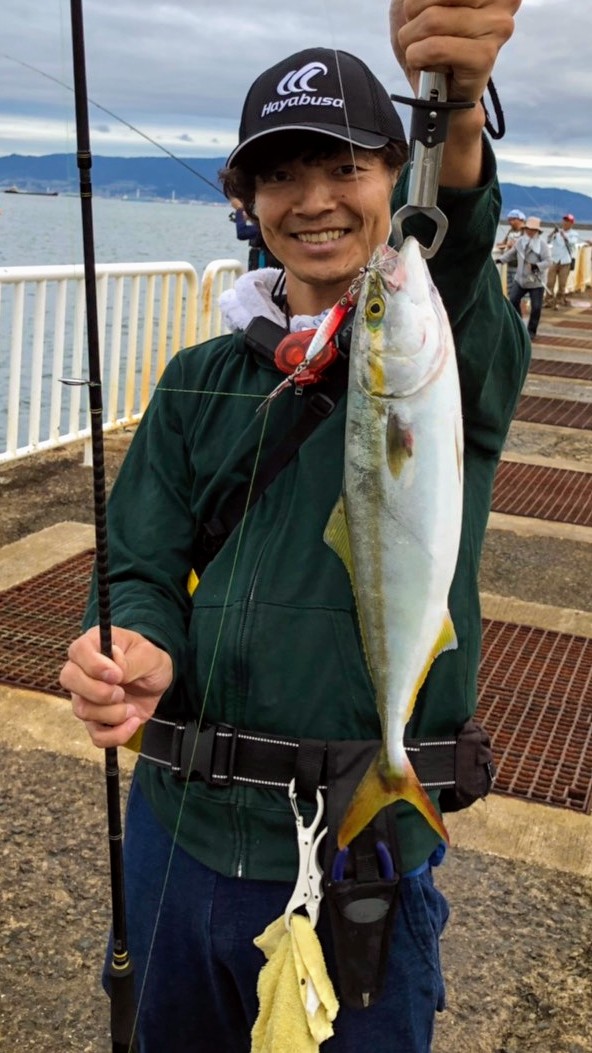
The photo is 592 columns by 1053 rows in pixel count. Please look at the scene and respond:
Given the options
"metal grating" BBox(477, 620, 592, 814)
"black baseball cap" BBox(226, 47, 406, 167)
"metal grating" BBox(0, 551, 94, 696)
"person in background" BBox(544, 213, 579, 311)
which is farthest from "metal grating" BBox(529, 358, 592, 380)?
"black baseball cap" BBox(226, 47, 406, 167)

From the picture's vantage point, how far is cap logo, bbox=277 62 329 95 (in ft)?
6.74

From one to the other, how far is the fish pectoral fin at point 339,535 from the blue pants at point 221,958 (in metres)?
0.62

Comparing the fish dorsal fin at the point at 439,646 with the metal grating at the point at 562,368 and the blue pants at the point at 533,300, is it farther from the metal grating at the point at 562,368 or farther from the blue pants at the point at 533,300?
the blue pants at the point at 533,300

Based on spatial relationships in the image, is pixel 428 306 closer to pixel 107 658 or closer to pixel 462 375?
pixel 462 375

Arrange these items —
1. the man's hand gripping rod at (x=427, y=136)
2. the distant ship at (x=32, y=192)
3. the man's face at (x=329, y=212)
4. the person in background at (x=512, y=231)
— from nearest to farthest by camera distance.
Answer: the man's hand gripping rod at (x=427, y=136) → the man's face at (x=329, y=212) → the distant ship at (x=32, y=192) → the person in background at (x=512, y=231)

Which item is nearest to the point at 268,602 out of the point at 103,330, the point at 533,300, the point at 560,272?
the point at 103,330

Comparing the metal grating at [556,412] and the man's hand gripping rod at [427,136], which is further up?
the man's hand gripping rod at [427,136]

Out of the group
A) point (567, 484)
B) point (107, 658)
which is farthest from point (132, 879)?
point (567, 484)

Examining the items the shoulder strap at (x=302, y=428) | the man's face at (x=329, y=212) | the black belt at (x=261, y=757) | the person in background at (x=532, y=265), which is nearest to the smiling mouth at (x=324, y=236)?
the man's face at (x=329, y=212)

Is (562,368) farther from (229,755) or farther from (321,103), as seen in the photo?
(229,755)

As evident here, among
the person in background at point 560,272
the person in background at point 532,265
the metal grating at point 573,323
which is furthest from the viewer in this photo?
the person in background at point 560,272

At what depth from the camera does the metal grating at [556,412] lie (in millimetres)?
10984

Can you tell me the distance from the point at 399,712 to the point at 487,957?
170cm

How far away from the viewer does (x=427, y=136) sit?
1.63m
